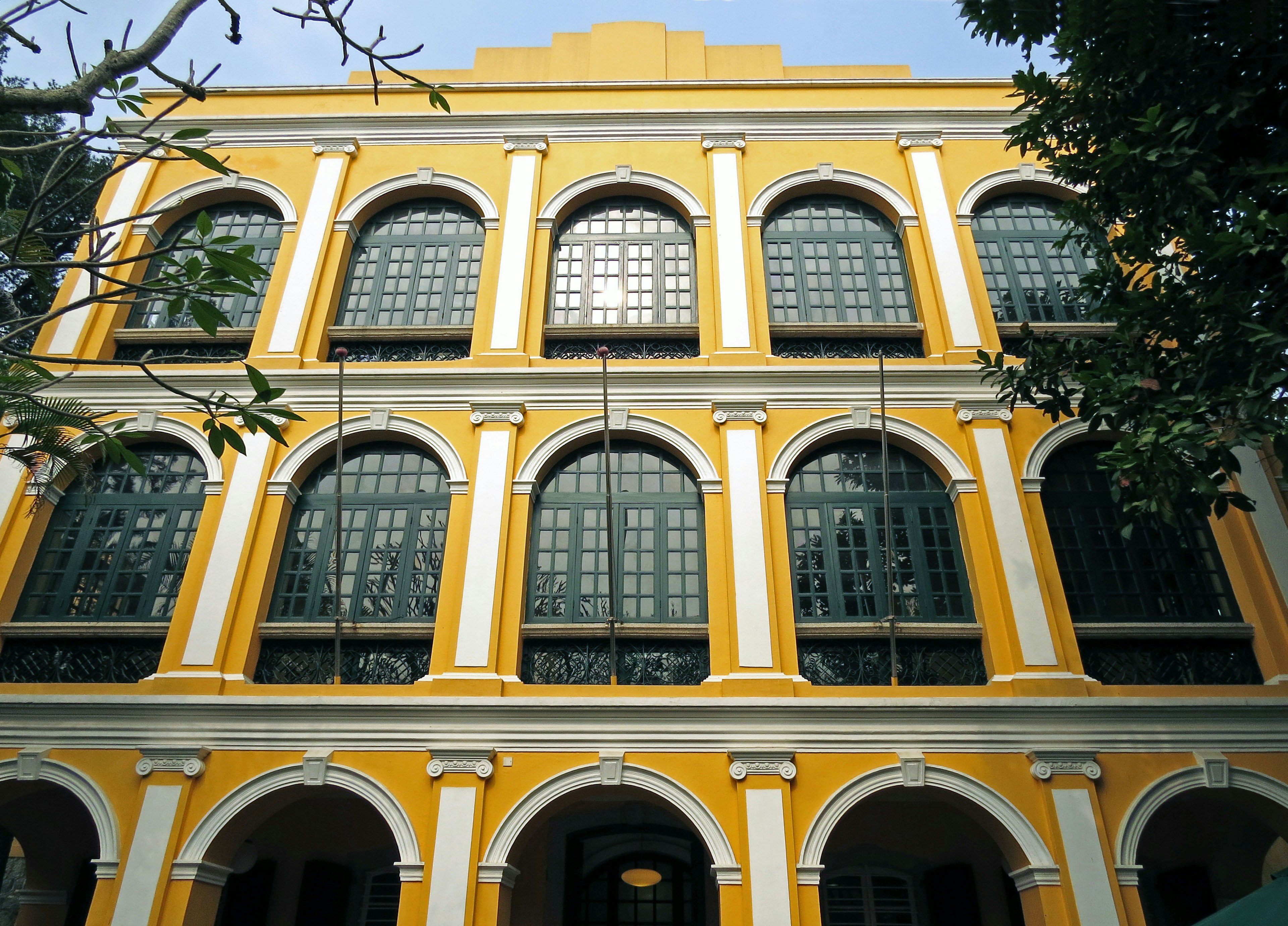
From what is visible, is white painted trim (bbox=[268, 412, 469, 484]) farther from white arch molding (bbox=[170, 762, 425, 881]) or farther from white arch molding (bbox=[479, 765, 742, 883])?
white arch molding (bbox=[479, 765, 742, 883])

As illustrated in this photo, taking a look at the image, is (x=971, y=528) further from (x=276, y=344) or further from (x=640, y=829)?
(x=276, y=344)

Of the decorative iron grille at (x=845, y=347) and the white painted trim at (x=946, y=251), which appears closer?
the white painted trim at (x=946, y=251)

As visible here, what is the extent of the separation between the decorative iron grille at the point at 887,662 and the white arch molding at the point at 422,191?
7.56 metres

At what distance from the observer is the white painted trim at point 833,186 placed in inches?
526

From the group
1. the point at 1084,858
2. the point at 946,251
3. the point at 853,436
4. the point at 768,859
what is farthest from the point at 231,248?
the point at 1084,858

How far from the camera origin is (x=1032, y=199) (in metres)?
13.8

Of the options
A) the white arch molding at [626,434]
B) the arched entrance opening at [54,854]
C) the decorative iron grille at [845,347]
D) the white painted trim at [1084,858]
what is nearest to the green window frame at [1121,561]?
the white painted trim at [1084,858]

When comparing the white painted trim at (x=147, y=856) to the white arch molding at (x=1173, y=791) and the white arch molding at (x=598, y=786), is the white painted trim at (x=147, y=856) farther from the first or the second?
the white arch molding at (x=1173, y=791)

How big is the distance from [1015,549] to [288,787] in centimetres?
808

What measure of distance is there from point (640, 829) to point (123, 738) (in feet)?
19.2

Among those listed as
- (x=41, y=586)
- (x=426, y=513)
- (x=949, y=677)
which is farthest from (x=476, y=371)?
(x=949, y=677)

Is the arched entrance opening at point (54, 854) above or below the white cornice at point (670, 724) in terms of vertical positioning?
below

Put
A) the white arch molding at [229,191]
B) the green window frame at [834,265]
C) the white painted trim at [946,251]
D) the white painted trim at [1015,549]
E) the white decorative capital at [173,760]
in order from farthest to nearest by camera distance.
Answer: the white arch molding at [229,191] < the green window frame at [834,265] < the white painted trim at [946,251] < the white painted trim at [1015,549] < the white decorative capital at [173,760]

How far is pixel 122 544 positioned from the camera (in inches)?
439
